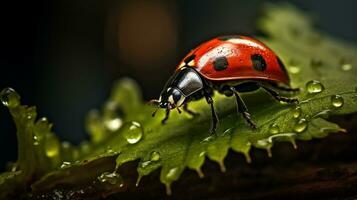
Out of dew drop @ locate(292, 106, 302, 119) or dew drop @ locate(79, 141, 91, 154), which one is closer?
dew drop @ locate(292, 106, 302, 119)

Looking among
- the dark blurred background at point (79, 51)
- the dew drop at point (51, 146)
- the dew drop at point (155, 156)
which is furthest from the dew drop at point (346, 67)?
the dark blurred background at point (79, 51)

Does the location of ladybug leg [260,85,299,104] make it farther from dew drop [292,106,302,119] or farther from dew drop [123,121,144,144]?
dew drop [123,121,144,144]

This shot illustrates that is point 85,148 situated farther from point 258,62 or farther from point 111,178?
point 258,62

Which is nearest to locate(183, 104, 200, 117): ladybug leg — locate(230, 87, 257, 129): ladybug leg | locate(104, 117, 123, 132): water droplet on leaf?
locate(230, 87, 257, 129): ladybug leg

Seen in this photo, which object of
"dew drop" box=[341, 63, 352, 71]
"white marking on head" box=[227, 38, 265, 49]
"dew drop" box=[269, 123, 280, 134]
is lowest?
"dew drop" box=[341, 63, 352, 71]

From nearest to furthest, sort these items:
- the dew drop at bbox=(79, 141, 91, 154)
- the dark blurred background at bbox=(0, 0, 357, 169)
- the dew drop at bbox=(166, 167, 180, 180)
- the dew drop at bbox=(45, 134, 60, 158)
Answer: the dew drop at bbox=(166, 167, 180, 180), the dew drop at bbox=(45, 134, 60, 158), the dew drop at bbox=(79, 141, 91, 154), the dark blurred background at bbox=(0, 0, 357, 169)

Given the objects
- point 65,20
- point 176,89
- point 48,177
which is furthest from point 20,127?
point 65,20

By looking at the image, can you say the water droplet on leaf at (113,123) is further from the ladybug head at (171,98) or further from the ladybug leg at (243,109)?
the ladybug leg at (243,109)
